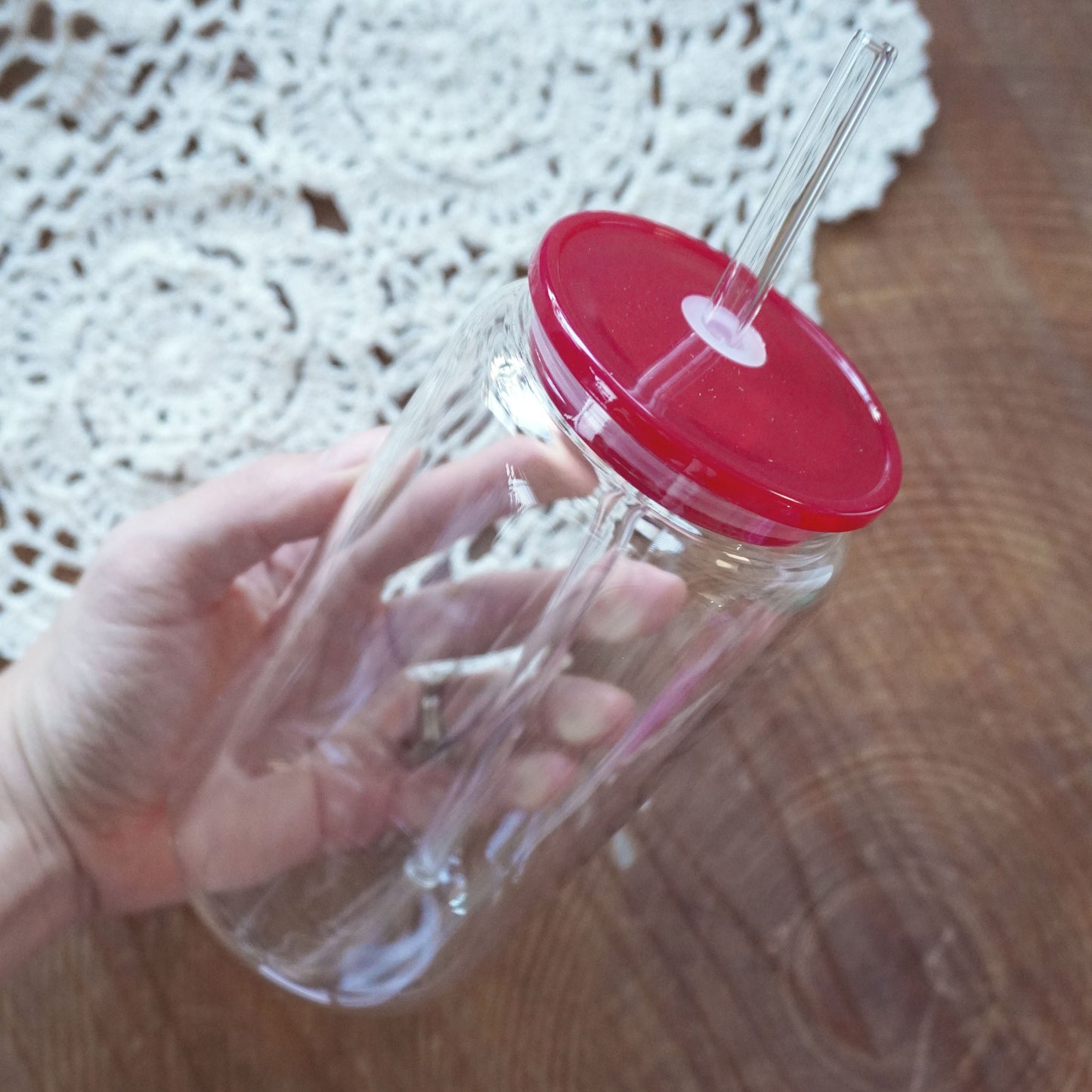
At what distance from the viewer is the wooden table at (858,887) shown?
15.4 inches

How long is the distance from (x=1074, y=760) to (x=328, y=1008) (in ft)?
0.99

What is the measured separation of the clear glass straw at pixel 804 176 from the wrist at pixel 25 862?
11.6 inches

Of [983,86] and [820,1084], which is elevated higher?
[983,86]

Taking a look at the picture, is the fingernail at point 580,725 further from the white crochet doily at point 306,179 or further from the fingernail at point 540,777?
the white crochet doily at point 306,179

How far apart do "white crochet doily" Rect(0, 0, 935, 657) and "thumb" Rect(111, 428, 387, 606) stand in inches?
2.3

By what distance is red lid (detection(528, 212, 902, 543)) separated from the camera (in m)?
0.22

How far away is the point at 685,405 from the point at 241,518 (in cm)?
18

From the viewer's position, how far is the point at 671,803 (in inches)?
15.9

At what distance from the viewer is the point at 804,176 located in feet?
0.79

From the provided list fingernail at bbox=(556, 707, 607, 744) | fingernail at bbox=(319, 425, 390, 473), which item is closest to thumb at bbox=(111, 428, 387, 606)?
fingernail at bbox=(319, 425, 390, 473)

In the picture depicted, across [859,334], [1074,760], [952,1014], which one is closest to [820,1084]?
[952,1014]

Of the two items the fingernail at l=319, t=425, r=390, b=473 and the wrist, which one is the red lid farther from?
the wrist

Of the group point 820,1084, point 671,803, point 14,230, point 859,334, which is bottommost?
point 820,1084

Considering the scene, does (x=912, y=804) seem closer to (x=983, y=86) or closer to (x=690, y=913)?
(x=690, y=913)
